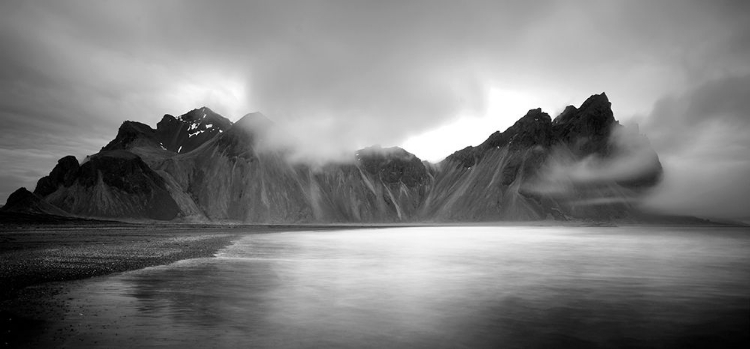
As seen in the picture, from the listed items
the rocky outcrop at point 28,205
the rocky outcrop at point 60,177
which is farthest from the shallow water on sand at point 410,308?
the rocky outcrop at point 60,177

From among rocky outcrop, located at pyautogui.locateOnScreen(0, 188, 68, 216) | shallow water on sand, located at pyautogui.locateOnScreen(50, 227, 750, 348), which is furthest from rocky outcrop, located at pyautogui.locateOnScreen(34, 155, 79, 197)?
shallow water on sand, located at pyautogui.locateOnScreen(50, 227, 750, 348)

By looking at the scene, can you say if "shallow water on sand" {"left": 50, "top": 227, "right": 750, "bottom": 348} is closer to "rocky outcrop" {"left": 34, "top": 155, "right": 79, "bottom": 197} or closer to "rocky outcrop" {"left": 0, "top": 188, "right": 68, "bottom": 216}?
"rocky outcrop" {"left": 0, "top": 188, "right": 68, "bottom": 216}

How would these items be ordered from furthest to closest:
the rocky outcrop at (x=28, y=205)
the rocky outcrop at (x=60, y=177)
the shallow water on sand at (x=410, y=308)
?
the rocky outcrop at (x=60, y=177), the rocky outcrop at (x=28, y=205), the shallow water on sand at (x=410, y=308)

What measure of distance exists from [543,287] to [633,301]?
230 inches

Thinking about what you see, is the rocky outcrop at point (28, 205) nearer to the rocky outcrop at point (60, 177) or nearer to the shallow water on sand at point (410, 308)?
the rocky outcrop at point (60, 177)

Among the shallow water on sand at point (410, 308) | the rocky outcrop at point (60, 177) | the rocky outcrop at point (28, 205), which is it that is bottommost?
the shallow water on sand at point (410, 308)

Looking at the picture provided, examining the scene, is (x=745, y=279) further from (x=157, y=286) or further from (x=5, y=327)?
(x=5, y=327)

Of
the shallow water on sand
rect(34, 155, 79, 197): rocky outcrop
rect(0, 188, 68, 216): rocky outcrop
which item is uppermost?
rect(34, 155, 79, 197): rocky outcrop

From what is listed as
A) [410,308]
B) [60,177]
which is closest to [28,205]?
[60,177]

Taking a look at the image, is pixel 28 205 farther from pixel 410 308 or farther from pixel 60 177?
pixel 410 308

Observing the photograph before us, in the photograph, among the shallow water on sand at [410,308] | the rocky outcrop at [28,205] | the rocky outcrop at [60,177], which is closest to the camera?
the shallow water on sand at [410,308]

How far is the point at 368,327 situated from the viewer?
61.7 feet

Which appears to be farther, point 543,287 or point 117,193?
point 117,193

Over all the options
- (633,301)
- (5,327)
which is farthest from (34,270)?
(633,301)
